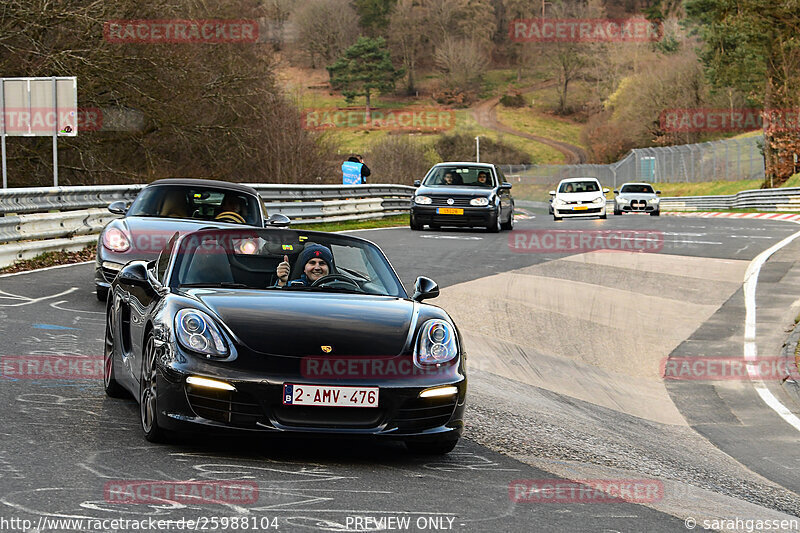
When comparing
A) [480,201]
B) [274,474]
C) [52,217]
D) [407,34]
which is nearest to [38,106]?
[52,217]

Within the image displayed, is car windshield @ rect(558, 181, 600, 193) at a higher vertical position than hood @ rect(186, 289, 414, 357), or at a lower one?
higher

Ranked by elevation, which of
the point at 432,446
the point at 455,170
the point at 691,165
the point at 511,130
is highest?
the point at 511,130

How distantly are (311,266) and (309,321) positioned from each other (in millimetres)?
1007

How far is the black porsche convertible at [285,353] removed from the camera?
5.86m

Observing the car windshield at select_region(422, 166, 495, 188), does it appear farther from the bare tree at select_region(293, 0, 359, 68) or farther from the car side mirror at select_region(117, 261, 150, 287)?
the bare tree at select_region(293, 0, 359, 68)

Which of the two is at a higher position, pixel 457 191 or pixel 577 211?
pixel 457 191

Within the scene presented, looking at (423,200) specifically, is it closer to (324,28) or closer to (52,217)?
(52,217)

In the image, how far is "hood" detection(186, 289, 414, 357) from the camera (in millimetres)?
6027

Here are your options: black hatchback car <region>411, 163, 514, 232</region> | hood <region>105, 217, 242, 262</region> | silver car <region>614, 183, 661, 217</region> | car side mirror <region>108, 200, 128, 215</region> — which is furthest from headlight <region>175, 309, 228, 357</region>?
silver car <region>614, 183, 661, 217</region>

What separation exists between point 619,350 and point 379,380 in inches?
344

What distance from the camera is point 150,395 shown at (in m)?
6.23

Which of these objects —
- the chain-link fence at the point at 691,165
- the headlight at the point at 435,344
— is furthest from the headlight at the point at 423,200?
the chain-link fence at the point at 691,165

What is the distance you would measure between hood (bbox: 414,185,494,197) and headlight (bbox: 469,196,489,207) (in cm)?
10

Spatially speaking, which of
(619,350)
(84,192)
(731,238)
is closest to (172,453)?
(619,350)
